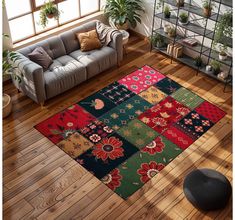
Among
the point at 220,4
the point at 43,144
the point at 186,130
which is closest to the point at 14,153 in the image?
the point at 43,144

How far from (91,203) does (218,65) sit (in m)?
3.29

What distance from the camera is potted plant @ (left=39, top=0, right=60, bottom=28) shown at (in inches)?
245

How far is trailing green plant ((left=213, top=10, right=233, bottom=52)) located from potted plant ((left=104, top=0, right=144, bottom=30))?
169cm

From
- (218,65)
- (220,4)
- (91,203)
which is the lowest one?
(91,203)

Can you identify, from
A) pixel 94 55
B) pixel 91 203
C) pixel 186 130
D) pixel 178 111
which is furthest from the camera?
pixel 94 55

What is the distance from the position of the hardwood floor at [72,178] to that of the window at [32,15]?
1136 mm

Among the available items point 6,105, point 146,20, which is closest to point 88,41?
point 146,20

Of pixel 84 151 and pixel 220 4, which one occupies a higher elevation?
pixel 220 4

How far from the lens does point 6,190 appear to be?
449 centimetres

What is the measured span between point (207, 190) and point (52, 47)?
3434 millimetres

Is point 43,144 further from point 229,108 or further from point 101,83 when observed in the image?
point 229,108

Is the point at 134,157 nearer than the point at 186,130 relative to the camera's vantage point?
Yes

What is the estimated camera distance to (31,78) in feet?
17.5

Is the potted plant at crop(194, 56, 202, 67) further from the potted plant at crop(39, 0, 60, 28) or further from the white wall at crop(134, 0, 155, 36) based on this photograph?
the potted plant at crop(39, 0, 60, 28)
